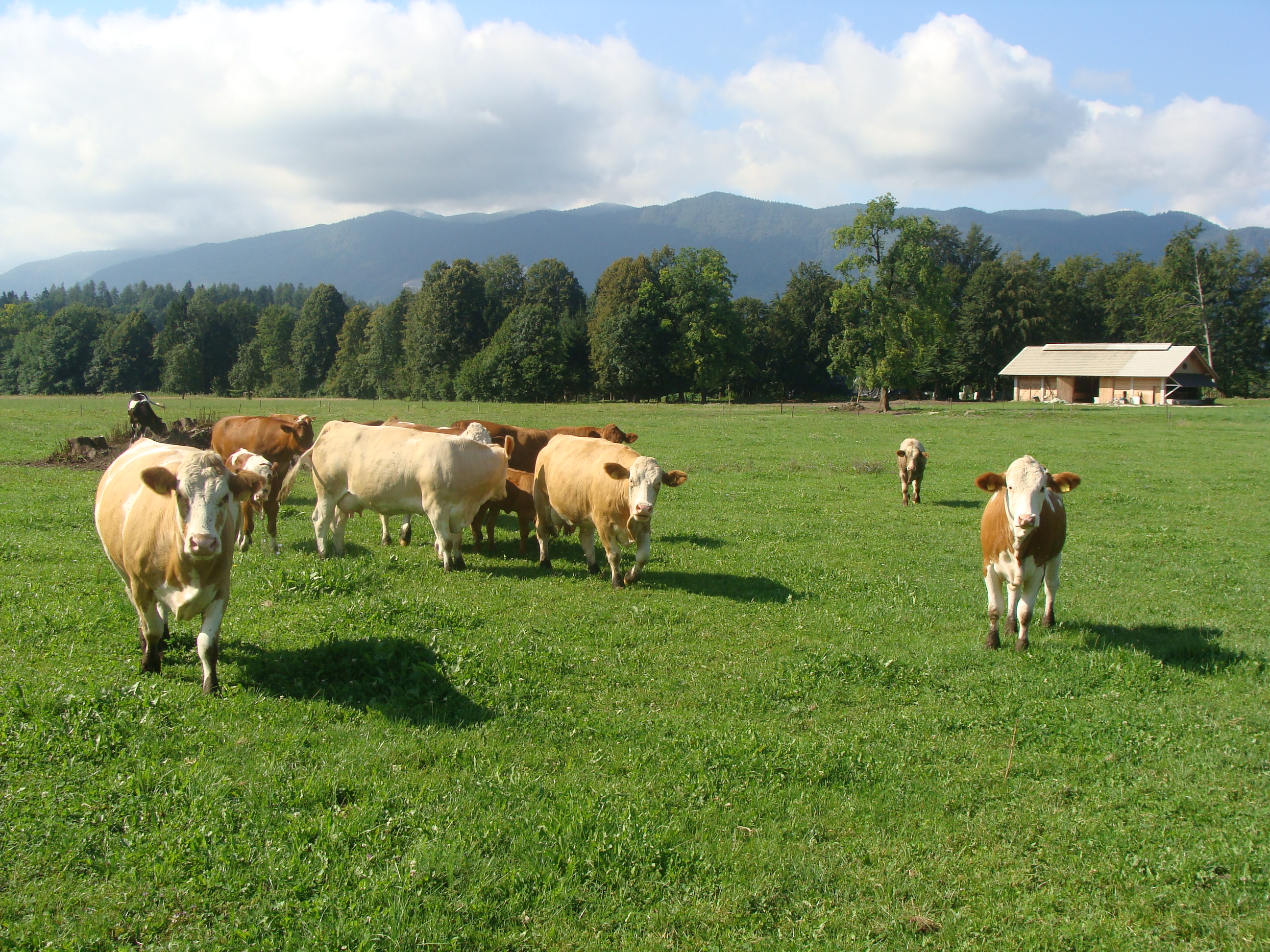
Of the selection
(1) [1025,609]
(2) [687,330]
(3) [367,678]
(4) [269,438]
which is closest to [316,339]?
(2) [687,330]

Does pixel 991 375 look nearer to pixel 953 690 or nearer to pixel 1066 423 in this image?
pixel 1066 423

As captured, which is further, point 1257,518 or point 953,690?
point 1257,518

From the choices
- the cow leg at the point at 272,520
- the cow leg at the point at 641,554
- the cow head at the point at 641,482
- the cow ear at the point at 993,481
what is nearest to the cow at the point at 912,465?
the cow ear at the point at 993,481

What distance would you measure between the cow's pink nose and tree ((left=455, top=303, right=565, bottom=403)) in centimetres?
6535

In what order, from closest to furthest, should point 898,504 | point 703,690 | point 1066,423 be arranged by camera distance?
1. point 703,690
2. point 898,504
3. point 1066,423

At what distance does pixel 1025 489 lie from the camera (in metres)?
8.20

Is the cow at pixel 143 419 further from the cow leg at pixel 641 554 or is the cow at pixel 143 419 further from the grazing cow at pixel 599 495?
the cow leg at pixel 641 554

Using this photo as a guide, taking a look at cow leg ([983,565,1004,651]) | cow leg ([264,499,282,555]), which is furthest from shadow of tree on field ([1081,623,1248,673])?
cow leg ([264,499,282,555])

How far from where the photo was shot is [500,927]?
13.1 feet

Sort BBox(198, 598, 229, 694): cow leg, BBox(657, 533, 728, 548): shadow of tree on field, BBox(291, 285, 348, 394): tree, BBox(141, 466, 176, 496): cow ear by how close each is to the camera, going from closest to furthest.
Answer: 1. BBox(141, 466, 176, 496): cow ear
2. BBox(198, 598, 229, 694): cow leg
3. BBox(657, 533, 728, 548): shadow of tree on field
4. BBox(291, 285, 348, 394): tree

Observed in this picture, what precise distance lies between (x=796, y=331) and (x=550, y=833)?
86926mm

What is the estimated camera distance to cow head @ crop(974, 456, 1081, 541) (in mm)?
8047

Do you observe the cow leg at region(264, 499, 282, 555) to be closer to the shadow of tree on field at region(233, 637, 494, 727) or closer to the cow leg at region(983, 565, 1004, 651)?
the shadow of tree on field at region(233, 637, 494, 727)

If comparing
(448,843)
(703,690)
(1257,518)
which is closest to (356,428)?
(703,690)
